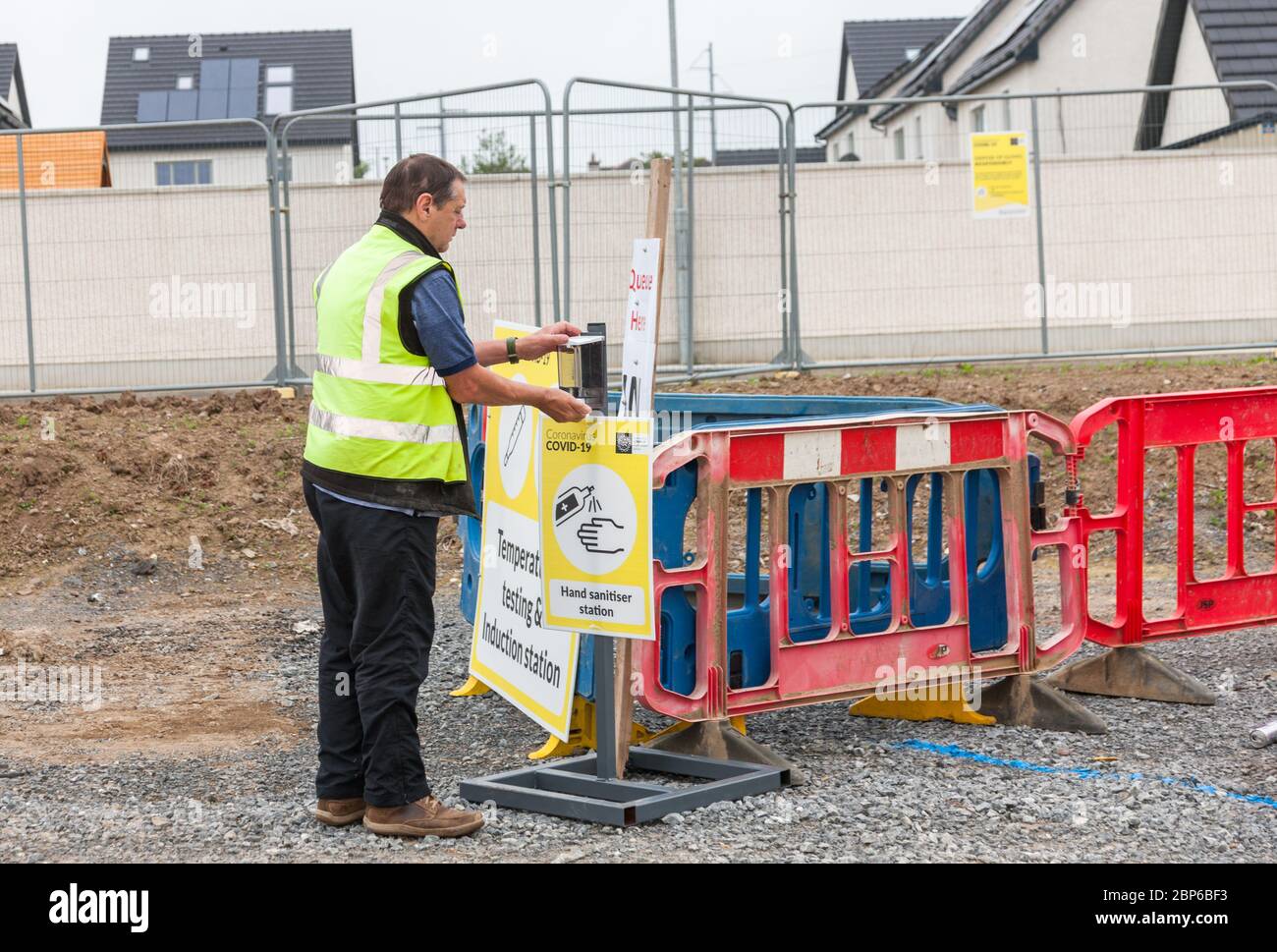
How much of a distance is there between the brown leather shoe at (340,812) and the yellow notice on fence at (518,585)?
2.53ft

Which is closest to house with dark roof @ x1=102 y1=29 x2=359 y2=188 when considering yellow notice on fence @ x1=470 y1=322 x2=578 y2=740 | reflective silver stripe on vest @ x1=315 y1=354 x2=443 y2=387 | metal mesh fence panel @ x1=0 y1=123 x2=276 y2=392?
metal mesh fence panel @ x1=0 y1=123 x2=276 y2=392

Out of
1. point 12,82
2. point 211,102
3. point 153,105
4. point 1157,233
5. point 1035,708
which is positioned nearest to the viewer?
point 1035,708

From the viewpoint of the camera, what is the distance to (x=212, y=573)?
10469 mm

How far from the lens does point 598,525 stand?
4945mm

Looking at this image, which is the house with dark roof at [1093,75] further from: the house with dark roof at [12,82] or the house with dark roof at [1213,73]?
the house with dark roof at [12,82]

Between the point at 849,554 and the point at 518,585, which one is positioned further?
the point at 849,554

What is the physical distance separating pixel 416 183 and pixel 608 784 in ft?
6.82

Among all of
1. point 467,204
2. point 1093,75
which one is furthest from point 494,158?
point 1093,75

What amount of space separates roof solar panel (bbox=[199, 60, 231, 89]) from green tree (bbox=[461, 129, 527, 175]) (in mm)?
37487

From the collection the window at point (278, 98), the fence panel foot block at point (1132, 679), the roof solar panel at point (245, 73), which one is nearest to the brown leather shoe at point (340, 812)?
the fence panel foot block at point (1132, 679)

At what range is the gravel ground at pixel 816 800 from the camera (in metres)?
4.74

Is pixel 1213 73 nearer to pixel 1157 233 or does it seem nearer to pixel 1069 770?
pixel 1157 233

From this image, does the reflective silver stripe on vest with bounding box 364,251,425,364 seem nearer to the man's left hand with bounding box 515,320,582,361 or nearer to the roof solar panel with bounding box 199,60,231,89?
the man's left hand with bounding box 515,320,582,361

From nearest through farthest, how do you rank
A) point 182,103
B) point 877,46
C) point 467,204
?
point 467,204 < point 877,46 < point 182,103
